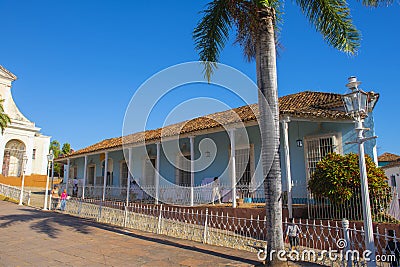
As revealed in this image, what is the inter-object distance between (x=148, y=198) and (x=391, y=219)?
10.3m

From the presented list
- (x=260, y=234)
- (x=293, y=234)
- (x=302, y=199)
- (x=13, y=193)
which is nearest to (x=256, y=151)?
(x=302, y=199)

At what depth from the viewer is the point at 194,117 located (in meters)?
15.0

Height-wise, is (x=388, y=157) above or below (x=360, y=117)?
above

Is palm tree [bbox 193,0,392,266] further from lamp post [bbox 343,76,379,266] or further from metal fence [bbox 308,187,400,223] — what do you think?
metal fence [bbox 308,187,400,223]

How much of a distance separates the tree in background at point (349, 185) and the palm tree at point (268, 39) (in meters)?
3.13

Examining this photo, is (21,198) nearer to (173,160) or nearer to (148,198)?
(148,198)

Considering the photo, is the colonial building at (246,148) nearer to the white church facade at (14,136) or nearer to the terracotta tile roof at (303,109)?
the terracotta tile roof at (303,109)

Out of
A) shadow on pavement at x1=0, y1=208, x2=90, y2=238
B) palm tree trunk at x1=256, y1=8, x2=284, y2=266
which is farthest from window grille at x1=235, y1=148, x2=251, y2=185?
palm tree trunk at x1=256, y1=8, x2=284, y2=266

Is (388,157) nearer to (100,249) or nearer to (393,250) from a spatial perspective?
(393,250)

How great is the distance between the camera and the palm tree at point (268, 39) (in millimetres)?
5820

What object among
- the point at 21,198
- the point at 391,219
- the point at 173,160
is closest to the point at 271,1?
the point at 391,219

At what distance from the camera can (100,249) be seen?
6.92 m

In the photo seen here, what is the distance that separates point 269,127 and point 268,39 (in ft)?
5.97

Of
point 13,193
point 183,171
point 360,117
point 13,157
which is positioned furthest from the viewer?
point 13,157
